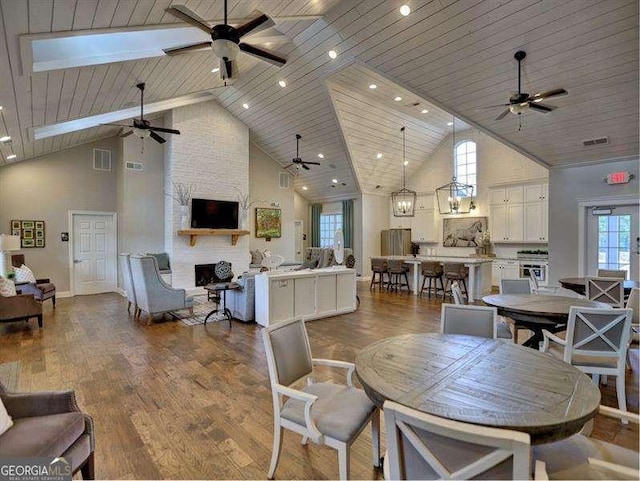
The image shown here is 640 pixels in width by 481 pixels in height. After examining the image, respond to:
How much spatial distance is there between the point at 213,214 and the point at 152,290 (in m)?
3.57

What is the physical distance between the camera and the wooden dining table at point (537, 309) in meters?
3.06

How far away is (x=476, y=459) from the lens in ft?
3.32

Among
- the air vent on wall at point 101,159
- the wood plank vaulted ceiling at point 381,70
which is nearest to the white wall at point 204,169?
the wood plank vaulted ceiling at point 381,70

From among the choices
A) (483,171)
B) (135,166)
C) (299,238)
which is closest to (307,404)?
(135,166)

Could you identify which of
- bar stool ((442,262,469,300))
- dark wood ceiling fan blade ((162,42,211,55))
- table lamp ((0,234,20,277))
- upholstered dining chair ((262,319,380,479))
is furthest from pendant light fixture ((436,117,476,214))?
table lamp ((0,234,20,277))

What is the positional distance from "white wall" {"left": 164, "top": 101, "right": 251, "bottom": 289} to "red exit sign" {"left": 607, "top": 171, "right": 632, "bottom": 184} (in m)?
8.15

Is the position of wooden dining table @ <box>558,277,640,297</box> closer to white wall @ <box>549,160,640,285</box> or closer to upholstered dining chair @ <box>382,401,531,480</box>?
white wall @ <box>549,160,640,285</box>

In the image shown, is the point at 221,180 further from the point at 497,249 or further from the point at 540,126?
the point at 497,249

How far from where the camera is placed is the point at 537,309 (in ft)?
10.4

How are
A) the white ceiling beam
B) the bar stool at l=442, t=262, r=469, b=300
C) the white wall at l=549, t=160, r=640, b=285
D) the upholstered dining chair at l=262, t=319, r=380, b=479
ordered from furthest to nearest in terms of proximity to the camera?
the bar stool at l=442, t=262, r=469, b=300
the white wall at l=549, t=160, r=640, b=285
the white ceiling beam
the upholstered dining chair at l=262, t=319, r=380, b=479

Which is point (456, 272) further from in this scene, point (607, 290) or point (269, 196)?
point (269, 196)

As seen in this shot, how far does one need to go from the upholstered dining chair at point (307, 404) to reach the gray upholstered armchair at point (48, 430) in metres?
1.00

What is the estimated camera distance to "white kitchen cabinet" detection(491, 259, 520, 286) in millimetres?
8867

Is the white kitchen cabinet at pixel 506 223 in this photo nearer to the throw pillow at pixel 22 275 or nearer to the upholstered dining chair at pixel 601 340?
the upholstered dining chair at pixel 601 340
